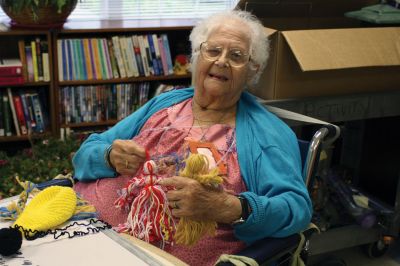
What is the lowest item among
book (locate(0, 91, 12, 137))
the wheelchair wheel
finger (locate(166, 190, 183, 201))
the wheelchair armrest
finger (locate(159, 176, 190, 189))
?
the wheelchair wheel

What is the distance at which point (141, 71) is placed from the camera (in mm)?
3201

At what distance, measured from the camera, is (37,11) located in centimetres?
274

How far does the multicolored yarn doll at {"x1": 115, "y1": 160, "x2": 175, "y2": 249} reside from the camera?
4.99 feet

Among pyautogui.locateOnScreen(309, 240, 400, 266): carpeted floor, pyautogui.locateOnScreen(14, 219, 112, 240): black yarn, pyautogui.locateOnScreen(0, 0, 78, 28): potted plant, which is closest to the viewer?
pyautogui.locateOnScreen(14, 219, 112, 240): black yarn

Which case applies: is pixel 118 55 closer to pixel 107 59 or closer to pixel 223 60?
pixel 107 59

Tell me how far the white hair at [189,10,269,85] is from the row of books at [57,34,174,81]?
137 cm

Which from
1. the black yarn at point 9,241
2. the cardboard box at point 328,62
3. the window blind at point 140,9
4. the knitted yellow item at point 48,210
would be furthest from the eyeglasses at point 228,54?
the window blind at point 140,9

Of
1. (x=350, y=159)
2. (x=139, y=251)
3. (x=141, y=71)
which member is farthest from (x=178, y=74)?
(x=139, y=251)

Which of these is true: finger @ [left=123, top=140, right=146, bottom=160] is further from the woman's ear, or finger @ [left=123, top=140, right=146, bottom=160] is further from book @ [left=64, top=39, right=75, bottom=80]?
book @ [left=64, top=39, right=75, bottom=80]

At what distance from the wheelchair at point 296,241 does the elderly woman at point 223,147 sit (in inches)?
1.2

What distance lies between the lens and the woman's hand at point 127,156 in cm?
158

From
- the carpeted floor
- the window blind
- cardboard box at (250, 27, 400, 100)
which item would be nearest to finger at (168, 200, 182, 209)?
cardboard box at (250, 27, 400, 100)

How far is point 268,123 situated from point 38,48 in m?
1.71

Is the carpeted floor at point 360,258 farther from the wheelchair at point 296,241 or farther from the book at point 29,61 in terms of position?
the book at point 29,61
